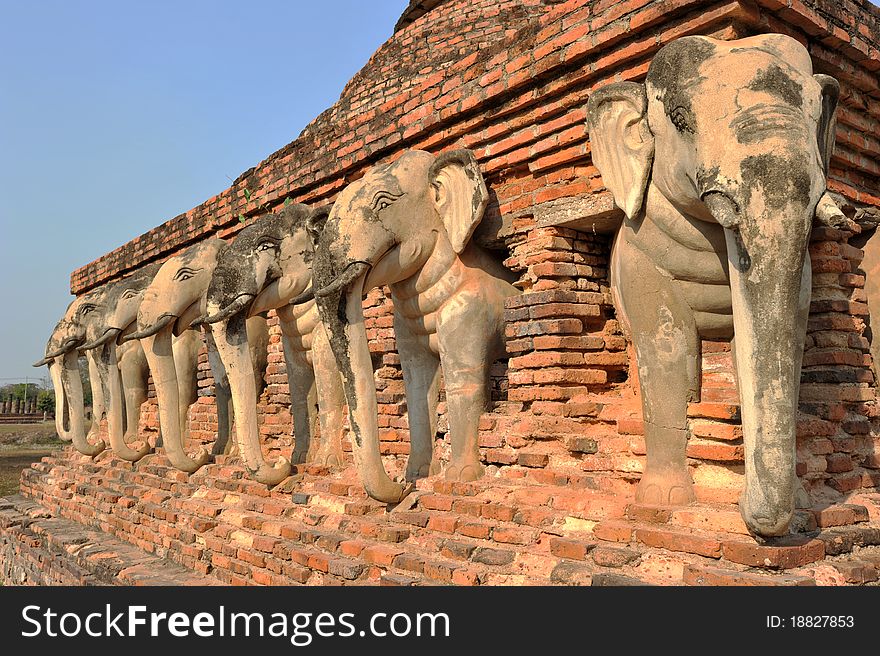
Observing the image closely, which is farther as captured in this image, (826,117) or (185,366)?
(185,366)

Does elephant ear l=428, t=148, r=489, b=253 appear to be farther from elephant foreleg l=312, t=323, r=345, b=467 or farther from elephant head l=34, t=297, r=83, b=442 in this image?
elephant head l=34, t=297, r=83, b=442

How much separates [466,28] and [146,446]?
590 cm

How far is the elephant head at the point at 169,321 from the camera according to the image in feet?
23.5

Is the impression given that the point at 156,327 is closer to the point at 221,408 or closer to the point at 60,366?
the point at 221,408

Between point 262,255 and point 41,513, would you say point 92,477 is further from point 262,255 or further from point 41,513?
point 262,255

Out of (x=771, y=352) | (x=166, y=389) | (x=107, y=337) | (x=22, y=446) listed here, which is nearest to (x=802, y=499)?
(x=771, y=352)

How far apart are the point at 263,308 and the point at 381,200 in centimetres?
178

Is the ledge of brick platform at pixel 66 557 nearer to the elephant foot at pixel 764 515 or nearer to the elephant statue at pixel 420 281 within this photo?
the elephant statue at pixel 420 281

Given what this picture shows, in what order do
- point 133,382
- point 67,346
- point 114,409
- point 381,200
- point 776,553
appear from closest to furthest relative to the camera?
point 776,553
point 381,200
point 114,409
point 133,382
point 67,346

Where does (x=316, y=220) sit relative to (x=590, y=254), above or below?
above

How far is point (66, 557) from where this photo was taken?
25.2 feet

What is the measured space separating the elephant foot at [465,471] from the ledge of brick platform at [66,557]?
2.20 metres

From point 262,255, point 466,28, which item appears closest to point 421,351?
point 262,255

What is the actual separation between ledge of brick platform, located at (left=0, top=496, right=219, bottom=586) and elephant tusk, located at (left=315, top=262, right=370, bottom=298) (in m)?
2.60
